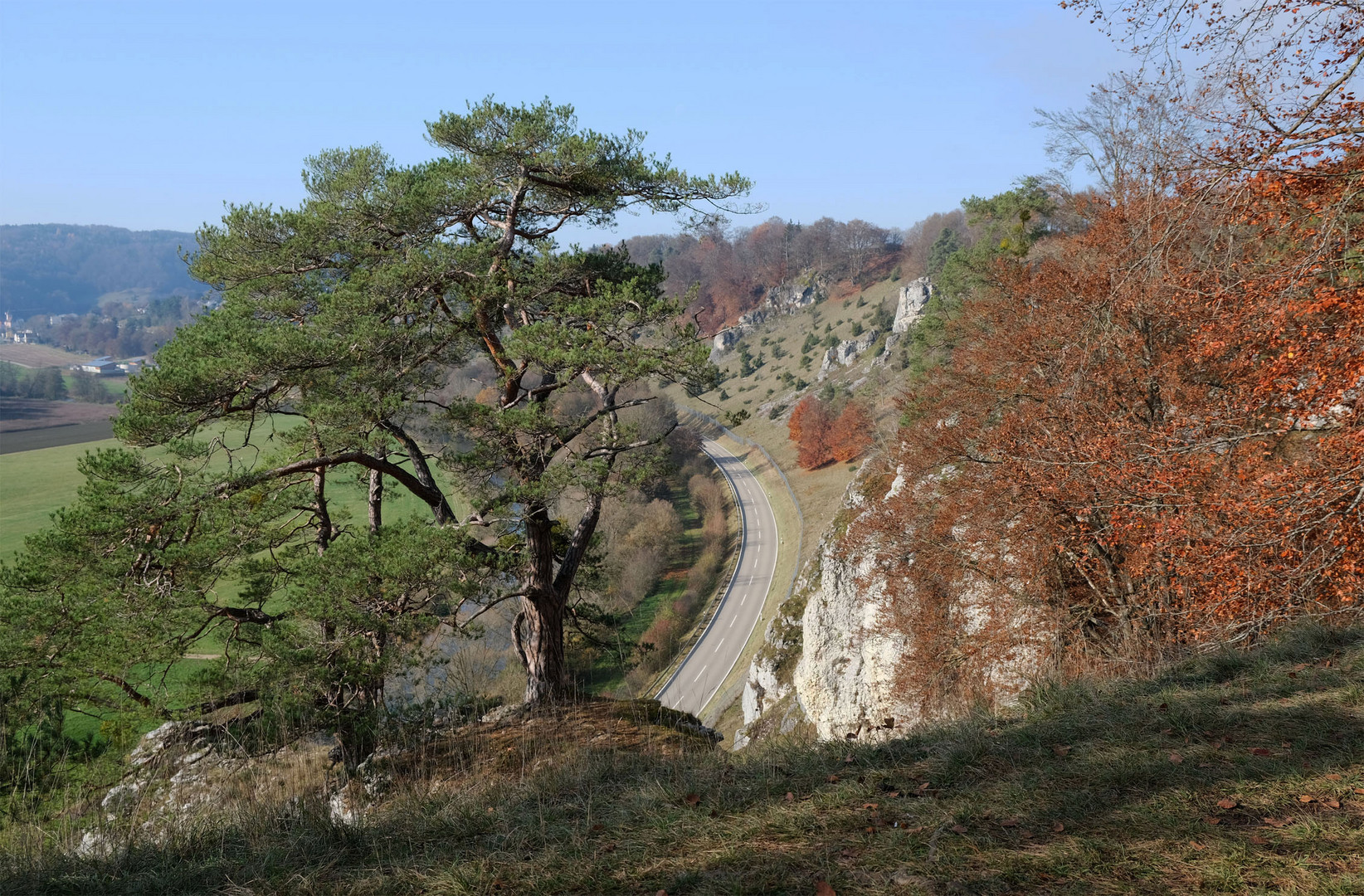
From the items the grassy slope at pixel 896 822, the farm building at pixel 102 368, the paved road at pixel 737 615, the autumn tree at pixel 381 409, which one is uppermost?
the farm building at pixel 102 368

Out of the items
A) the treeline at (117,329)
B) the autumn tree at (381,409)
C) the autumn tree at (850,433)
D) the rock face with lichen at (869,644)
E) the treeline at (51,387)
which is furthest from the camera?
the treeline at (117,329)

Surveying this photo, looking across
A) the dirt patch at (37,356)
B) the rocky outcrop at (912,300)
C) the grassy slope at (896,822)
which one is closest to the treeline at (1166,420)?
the grassy slope at (896,822)

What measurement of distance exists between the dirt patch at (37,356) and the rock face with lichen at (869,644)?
112 metres

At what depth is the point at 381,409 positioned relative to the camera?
9.30 meters

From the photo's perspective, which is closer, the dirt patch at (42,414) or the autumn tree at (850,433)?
the autumn tree at (850,433)

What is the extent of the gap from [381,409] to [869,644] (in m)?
13.9

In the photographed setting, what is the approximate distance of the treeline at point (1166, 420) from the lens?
604 centimetres

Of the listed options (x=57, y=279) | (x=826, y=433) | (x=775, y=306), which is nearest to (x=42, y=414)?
(x=826, y=433)

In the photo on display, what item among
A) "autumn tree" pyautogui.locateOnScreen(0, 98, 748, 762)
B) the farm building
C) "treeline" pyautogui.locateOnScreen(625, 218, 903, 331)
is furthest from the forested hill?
"autumn tree" pyautogui.locateOnScreen(0, 98, 748, 762)

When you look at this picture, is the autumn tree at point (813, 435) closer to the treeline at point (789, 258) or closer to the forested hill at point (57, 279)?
the treeline at point (789, 258)

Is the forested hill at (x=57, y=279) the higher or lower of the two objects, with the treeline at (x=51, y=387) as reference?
higher

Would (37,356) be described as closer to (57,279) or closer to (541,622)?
(57,279)

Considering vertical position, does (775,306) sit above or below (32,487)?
above

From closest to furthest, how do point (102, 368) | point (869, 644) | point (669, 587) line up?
point (869, 644) < point (669, 587) < point (102, 368)
